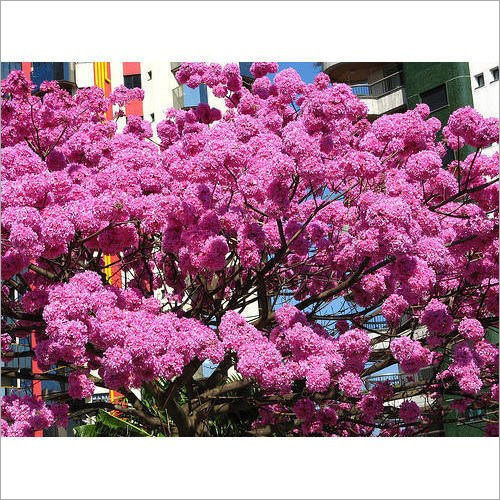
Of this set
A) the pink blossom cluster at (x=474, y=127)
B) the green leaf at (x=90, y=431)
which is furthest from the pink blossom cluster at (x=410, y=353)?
the green leaf at (x=90, y=431)

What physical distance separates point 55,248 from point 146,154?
86 cm

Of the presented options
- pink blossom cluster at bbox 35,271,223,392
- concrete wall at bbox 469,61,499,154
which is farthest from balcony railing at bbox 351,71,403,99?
pink blossom cluster at bbox 35,271,223,392

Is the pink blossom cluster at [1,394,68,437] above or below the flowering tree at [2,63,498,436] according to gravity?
below

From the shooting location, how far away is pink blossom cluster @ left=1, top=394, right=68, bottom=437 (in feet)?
13.7

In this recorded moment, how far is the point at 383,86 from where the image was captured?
12.2 metres

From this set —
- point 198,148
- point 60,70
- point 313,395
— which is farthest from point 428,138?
point 60,70

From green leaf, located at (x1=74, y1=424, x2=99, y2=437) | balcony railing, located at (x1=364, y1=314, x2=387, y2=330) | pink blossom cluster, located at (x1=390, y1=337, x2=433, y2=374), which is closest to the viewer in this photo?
pink blossom cluster, located at (x1=390, y1=337, x2=433, y2=374)

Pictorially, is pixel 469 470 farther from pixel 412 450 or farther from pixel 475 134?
pixel 475 134

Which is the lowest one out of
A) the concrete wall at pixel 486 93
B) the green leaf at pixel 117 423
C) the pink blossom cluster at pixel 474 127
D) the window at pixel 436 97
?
the green leaf at pixel 117 423

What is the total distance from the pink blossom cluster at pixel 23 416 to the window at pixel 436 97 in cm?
834

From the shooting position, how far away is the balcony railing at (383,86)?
12094 millimetres

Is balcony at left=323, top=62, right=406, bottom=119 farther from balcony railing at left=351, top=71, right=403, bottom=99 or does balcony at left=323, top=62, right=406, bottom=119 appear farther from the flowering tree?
the flowering tree

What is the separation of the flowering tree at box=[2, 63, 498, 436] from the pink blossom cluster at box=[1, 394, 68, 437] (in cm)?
1

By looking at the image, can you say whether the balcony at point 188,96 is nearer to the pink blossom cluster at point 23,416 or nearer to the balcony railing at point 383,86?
the balcony railing at point 383,86
